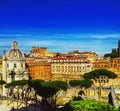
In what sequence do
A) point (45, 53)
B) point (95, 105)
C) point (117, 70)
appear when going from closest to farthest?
point (95, 105)
point (117, 70)
point (45, 53)

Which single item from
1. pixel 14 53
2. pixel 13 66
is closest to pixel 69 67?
pixel 14 53

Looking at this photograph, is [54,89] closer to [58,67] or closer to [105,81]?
[105,81]

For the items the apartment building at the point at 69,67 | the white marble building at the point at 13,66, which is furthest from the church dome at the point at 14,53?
the apartment building at the point at 69,67

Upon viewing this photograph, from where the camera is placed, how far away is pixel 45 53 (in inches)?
5817

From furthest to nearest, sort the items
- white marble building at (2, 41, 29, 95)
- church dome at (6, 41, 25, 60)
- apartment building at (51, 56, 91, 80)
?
apartment building at (51, 56, 91, 80) → church dome at (6, 41, 25, 60) → white marble building at (2, 41, 29, 95)

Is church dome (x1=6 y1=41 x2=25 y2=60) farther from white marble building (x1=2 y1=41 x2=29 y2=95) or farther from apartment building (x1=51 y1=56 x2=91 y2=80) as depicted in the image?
apartment building (x1=51 y1=56 x2=91 y2=80)

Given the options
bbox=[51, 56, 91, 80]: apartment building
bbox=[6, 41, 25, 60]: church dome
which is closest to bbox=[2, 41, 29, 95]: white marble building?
bbox=[6, 41, 25, 60]: church dome

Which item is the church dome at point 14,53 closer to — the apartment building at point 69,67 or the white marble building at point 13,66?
the white marble building at point 13,66

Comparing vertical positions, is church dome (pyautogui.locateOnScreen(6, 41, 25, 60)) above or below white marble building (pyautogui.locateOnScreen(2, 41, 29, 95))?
above

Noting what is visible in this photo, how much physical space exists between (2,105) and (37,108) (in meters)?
8.55

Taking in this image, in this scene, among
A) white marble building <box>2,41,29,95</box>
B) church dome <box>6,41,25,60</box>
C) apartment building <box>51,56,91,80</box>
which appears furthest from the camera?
apartment building <box>51,56,91,80</box>

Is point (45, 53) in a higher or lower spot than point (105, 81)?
higher

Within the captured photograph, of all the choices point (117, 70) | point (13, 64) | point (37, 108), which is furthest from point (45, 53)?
point (37, 108)

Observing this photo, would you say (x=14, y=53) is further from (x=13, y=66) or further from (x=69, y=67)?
(x=69, y=67)
